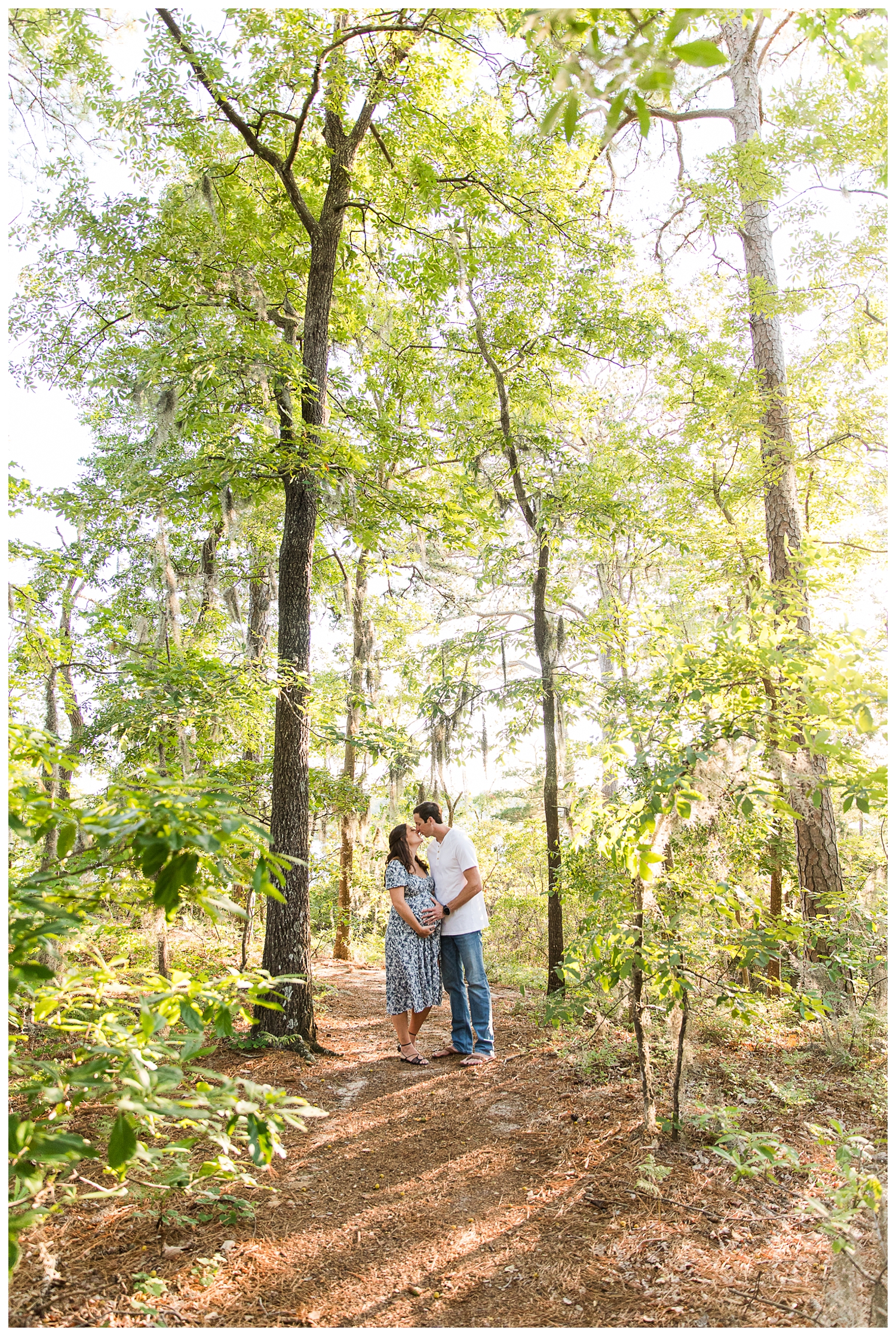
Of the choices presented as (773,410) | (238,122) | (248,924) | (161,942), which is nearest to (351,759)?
(161,942)

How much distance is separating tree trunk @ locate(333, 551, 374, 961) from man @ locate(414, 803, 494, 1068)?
160 inches

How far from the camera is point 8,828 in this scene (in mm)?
1863

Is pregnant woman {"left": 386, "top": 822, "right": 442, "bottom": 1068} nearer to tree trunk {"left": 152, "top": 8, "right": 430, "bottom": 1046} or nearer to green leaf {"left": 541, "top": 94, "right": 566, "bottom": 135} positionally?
tree trunk {"left": 152, "top": 8, "right": 430, "bottom": 1046}

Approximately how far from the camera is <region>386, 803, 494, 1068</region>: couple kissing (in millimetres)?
4598

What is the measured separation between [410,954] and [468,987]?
52cm

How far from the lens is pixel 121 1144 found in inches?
60.5

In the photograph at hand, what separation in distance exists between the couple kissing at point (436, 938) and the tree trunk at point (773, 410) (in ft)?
7.74

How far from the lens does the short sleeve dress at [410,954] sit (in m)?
4.58

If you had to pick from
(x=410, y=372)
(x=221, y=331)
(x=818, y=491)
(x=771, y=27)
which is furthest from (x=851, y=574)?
(x=221, y=331)

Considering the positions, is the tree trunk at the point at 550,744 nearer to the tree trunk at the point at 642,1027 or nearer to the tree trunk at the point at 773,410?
the tree trunk at the point at 773,410

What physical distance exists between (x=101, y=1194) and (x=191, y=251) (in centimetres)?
630

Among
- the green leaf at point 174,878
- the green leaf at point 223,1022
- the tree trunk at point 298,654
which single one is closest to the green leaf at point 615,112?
the green leaf at point 174,878

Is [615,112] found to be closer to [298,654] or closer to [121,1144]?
[121,1144]

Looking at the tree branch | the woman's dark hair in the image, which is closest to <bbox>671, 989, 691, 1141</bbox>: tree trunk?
the woman's dark hair
